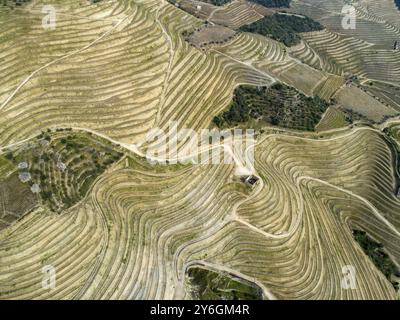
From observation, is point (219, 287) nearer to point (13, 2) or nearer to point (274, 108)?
point (274, 108)

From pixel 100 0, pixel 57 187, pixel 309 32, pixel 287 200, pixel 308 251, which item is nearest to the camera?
pixel 57 187

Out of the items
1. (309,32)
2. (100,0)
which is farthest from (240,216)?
(309,32)

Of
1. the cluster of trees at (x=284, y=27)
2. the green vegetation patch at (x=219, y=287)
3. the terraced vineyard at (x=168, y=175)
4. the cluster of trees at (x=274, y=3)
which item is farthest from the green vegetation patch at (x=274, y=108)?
the cluster of trees at (x=274, y=3)

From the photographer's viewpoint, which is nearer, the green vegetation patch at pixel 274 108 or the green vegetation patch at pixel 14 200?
the green vegetation patch at pixel 14 200

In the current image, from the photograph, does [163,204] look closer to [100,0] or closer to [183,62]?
[183,62]

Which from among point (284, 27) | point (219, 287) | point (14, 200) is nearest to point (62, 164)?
point (14, 200)

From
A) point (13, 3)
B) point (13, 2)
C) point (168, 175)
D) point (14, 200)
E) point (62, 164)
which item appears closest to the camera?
point (14, 200)

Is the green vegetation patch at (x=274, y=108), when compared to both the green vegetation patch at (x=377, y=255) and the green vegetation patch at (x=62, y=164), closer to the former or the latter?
the green vegetation patch at (x=62, y=164)
